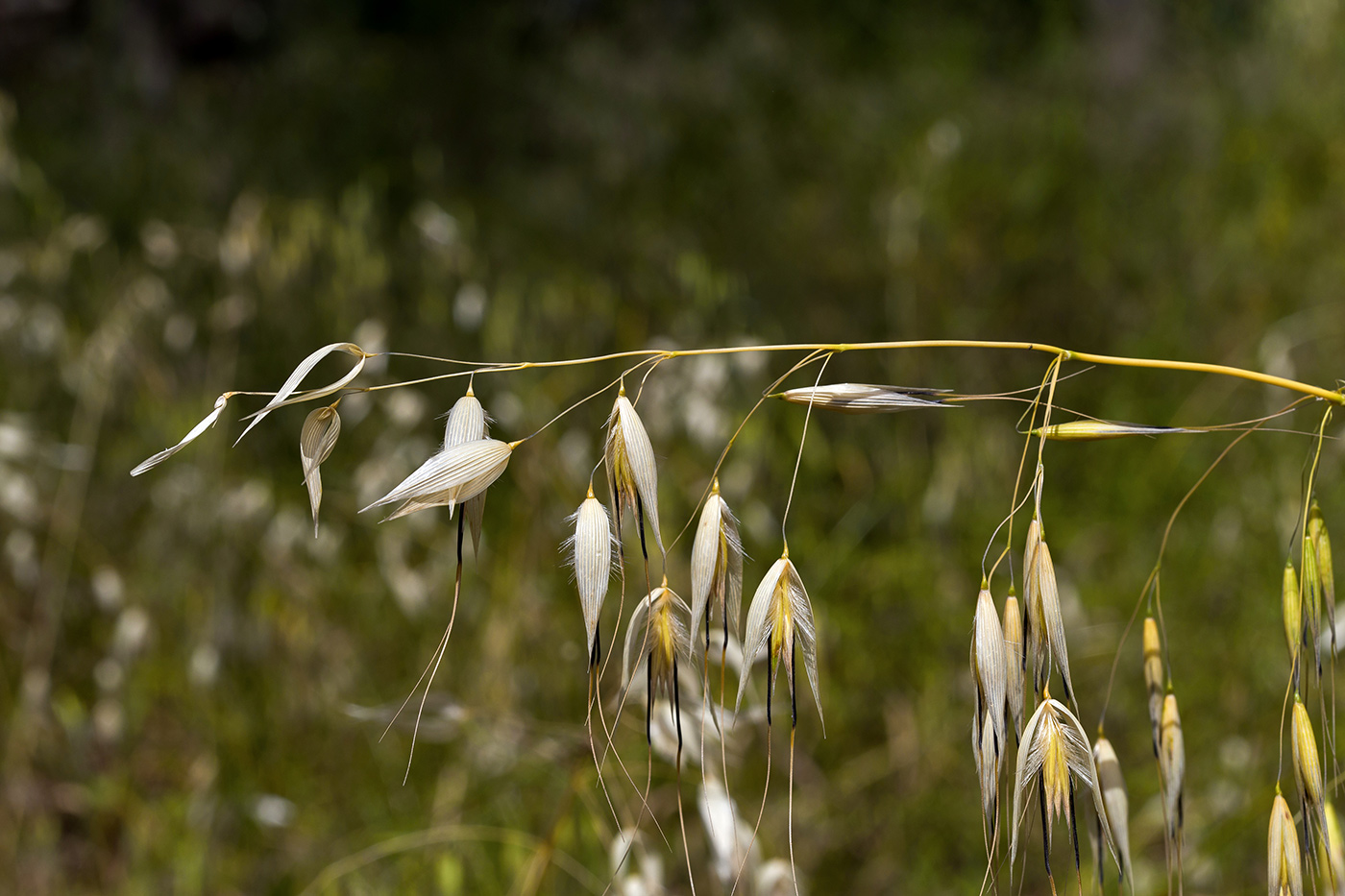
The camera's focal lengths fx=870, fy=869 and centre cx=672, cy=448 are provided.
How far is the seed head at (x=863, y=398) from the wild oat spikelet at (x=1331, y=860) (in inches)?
11.0

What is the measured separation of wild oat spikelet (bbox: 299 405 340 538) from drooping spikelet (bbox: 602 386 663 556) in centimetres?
13

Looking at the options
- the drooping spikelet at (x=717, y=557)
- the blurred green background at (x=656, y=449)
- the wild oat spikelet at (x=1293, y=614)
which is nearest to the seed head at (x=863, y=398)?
the drooping spikelet at (x=717, y=557)

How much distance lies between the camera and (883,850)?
1148 millimetres

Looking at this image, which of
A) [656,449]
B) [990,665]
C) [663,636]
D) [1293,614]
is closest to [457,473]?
[663,636]

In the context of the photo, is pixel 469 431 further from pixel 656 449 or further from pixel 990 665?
pixel 656 449

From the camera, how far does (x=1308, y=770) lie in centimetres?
43

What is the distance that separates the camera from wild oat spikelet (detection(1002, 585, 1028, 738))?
43 cm

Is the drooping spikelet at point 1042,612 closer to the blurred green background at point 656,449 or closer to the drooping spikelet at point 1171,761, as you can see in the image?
the drooping spikelet at point 1171,761

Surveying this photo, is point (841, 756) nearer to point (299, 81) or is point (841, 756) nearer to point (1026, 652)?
point (1026, 652)

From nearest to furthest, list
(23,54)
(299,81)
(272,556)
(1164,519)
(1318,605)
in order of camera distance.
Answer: (1318,605) → (272,556) → (1164,519) → (299,81) → (23,54)

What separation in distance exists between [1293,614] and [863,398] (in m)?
0.24

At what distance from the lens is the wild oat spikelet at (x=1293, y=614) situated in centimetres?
42

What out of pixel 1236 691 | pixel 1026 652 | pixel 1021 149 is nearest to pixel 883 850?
pixel 1236 691

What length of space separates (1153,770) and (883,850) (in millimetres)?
420
